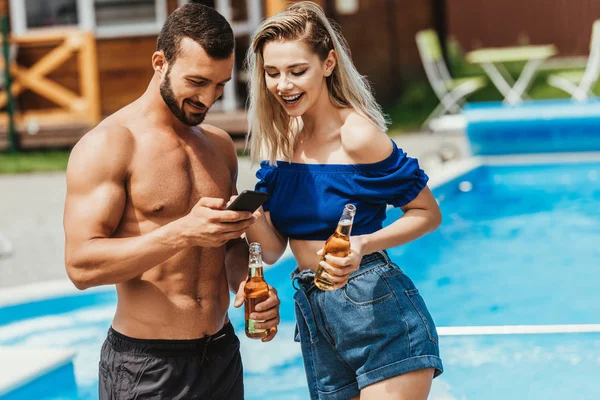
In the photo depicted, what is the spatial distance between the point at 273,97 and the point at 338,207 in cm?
45

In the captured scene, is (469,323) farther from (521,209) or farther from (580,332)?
(521,209)

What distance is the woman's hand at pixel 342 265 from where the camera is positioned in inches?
107

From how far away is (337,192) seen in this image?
9.69ft

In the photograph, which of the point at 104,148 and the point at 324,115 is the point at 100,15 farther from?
the point at 104,148

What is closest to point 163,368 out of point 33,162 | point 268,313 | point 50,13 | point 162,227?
point 268,313

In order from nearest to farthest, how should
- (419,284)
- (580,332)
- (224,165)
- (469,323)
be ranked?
(224,165) → (580,332) → (469,323) → (419,284)

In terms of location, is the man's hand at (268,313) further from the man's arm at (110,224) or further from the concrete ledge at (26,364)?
the concrete ledge at (26,364)

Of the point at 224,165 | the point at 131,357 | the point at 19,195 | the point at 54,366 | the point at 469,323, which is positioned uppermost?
the point at 224,165

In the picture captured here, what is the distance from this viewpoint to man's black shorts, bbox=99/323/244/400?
9.55 ft

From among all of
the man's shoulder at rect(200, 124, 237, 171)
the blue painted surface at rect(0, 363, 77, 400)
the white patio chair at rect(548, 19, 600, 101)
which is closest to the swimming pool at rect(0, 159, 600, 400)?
the blue painted surface at rect(0, 363, 77, 400)

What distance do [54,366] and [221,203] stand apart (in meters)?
2.52

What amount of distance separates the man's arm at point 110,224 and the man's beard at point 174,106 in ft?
0.57

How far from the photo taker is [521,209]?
10773 mm

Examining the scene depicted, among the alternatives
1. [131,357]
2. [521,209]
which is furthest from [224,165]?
[521,209]
